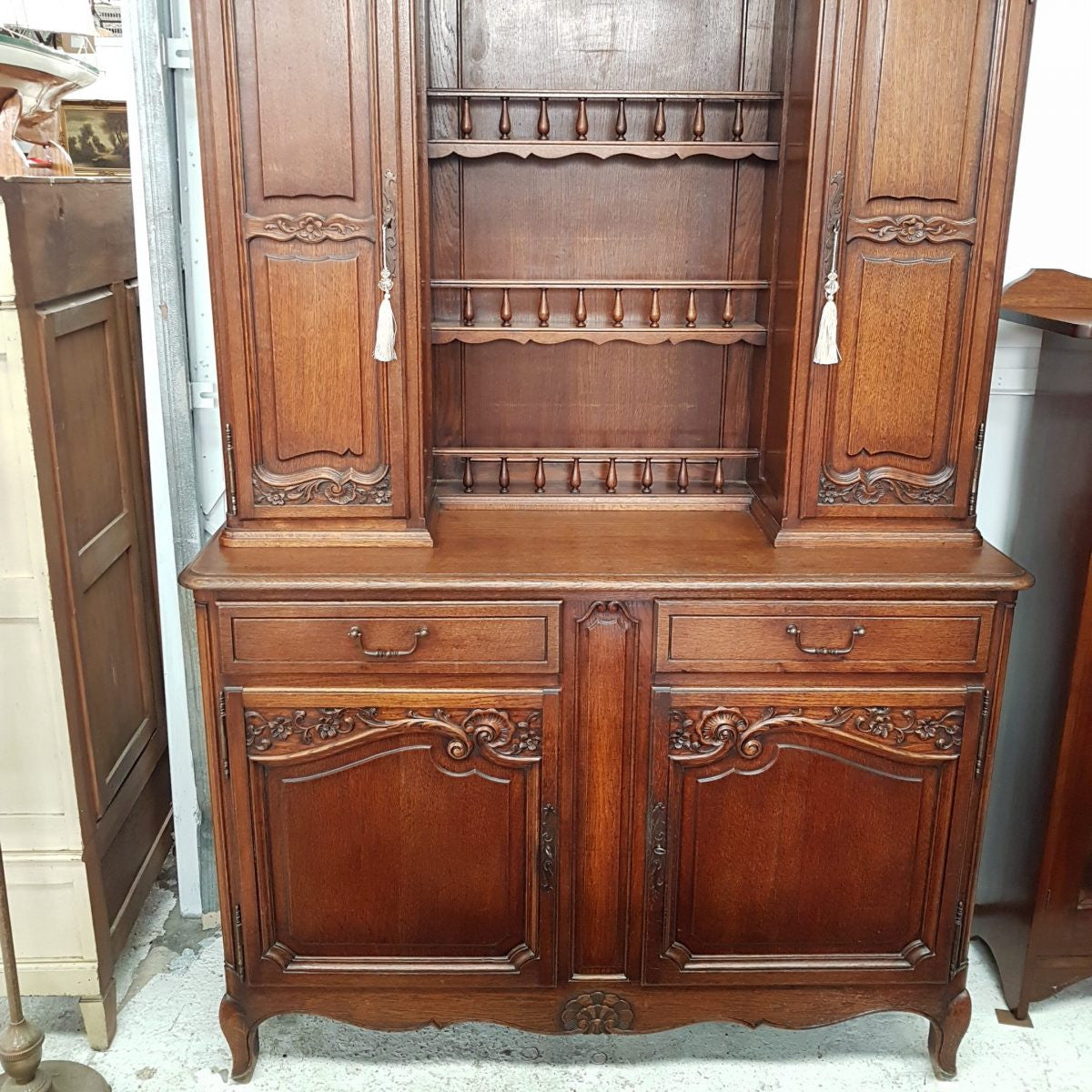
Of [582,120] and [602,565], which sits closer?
[602,565]

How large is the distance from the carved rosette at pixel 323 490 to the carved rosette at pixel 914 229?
2.90 ft

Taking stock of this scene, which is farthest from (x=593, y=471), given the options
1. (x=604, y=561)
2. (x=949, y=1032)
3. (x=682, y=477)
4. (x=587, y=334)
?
(x=949, y=1032)

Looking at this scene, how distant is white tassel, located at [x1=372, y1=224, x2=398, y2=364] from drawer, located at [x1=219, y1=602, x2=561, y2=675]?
0.41 meters

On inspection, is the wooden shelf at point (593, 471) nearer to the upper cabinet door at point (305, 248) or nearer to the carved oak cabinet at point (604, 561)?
the carved oak cabinet at point (604, 561)

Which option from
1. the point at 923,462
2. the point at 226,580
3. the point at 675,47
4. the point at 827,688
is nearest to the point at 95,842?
the point at 226,580

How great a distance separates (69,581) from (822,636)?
1.28 meters

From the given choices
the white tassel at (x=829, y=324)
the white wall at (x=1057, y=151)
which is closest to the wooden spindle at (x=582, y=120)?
the white tassel at (x=829, y=324)

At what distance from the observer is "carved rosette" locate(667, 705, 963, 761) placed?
1.80m

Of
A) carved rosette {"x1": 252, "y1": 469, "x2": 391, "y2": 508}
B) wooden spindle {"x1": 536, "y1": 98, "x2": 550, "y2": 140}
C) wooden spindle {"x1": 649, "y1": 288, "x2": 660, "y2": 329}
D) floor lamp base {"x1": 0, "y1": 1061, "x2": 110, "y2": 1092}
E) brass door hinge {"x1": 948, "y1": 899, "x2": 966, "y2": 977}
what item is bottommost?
floor lamp base {"x1": 0, "y1": 1061, "x2": 110, "y2": 1092}

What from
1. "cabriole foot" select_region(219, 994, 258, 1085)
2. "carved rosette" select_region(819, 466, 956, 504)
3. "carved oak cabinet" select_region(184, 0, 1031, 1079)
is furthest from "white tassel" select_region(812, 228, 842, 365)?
"cabriole foot" select_region(219, 994, 258, 1085)

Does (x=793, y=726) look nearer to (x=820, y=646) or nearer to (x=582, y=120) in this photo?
(x=820, y=646)

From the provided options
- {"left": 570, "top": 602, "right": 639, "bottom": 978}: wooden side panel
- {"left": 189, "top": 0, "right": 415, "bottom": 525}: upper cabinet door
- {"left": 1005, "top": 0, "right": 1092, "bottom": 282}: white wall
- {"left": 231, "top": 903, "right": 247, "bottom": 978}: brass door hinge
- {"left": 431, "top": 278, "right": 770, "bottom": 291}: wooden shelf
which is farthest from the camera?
{"left": 1005, "top": 0, "right": 1092, "bottom": 282}: white wall

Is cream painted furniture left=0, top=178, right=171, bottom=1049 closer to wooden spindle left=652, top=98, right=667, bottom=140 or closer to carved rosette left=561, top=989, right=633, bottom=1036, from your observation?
carved rosette left=561, top=989, right=633, bottom=1036

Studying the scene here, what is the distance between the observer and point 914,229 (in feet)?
5.79
